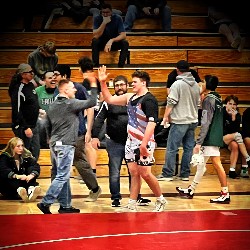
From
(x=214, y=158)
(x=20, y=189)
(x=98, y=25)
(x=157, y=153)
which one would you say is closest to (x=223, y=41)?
(x=98, y=25)

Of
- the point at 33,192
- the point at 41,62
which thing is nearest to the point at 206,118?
the point at 33,192

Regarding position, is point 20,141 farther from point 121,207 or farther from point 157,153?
point 157,153

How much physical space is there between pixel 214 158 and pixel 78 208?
4.86ft

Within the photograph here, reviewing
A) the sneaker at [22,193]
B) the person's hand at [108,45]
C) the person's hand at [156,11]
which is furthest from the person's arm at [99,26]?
the sneaker at [22,193]

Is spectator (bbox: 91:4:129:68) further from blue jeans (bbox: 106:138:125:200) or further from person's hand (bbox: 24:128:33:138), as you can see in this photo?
blue jeans (bbox: 106:138:125:200)

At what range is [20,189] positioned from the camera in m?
8.34

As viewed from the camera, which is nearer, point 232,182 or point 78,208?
point 78,208

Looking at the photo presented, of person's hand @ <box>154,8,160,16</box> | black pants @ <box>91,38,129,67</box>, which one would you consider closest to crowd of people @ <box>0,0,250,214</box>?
black pants @ <box>91,38,129,67</box>

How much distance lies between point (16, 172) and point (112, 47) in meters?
3.55

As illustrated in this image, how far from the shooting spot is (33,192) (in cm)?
834

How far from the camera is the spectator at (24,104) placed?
898 centimetres

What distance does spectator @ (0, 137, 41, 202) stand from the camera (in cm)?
848

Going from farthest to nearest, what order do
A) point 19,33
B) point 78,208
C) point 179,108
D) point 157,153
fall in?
1. point 19,33
2. point 157,153
3. point 179,108
4. point 78,208

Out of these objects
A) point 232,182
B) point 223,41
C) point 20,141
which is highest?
point 223,41
